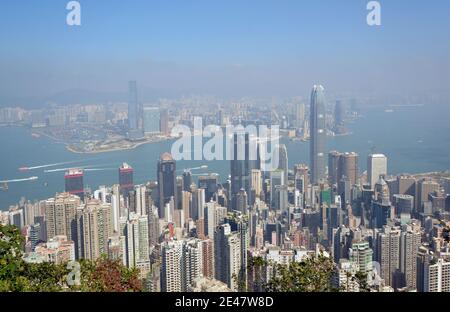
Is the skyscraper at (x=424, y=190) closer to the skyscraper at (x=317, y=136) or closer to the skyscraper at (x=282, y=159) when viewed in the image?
the skyscraper at (x=317, y=136)

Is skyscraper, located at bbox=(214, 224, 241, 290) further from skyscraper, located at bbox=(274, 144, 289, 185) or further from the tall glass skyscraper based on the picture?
the tall glass skyscraper

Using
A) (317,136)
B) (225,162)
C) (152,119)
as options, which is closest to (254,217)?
(225,162)

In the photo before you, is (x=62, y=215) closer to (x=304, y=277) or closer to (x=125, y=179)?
(x=125, y=179)

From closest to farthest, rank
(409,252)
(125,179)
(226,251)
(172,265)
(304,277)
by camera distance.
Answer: (304,277), (172,265), (226,251), (409,252), (125,179)

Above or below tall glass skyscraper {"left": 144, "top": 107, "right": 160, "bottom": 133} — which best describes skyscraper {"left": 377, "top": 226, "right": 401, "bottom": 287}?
below

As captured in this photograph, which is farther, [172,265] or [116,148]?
[116,148]

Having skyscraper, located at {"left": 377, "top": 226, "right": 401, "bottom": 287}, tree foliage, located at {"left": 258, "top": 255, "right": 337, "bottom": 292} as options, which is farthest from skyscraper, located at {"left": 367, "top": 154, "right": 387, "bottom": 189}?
tree foliage, located at {"left": 258, "top": 255, "right": 337, "bottom": 292}
